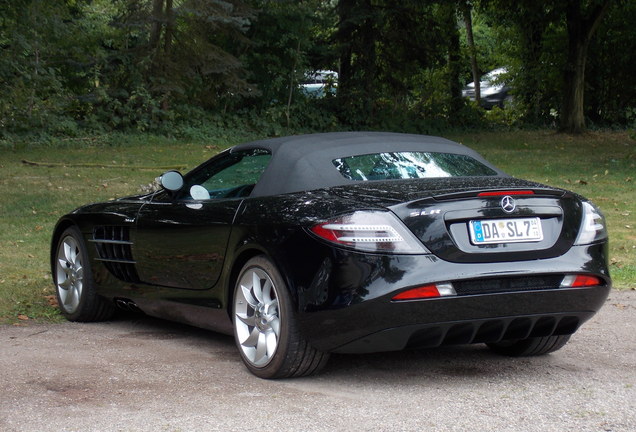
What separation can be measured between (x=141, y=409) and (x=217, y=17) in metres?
21.1

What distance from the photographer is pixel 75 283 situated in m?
7.51

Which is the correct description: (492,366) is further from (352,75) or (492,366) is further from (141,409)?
(352,75)

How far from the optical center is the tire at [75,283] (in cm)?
735

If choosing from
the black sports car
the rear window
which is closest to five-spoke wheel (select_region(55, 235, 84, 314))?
the black sports car

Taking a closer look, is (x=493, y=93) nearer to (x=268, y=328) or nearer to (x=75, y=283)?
(x=75, y=283)

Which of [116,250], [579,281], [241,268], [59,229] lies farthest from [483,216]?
[59,229]

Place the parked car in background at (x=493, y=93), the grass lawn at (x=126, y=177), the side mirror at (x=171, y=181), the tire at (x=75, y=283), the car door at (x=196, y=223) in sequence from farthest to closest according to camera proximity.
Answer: the parked car in background at (x=493, y=93) < the grass lawn at (x=126, y=177) < the tire at (x=75, y=283) < the side mirror at (x=171, y=181) < the car door at (x=196, y=223)

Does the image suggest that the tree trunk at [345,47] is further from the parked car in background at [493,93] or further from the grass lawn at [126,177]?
the parked car in background at [493,93]

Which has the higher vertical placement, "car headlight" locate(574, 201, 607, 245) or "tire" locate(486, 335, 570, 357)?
"car headlight" locate(574, 201, 607, 245)

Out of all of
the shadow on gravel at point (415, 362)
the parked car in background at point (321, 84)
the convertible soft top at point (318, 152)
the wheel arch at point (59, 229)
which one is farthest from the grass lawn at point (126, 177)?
the parked car in background at point (321, 84)

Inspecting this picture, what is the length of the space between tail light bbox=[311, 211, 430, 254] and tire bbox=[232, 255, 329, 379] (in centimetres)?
45

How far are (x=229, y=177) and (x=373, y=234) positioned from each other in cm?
167

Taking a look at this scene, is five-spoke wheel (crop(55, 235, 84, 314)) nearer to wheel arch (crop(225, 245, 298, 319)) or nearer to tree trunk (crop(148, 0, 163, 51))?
wheel arch (crop(225, 245, 298, 319))

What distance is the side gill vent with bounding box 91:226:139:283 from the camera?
6895 mm
